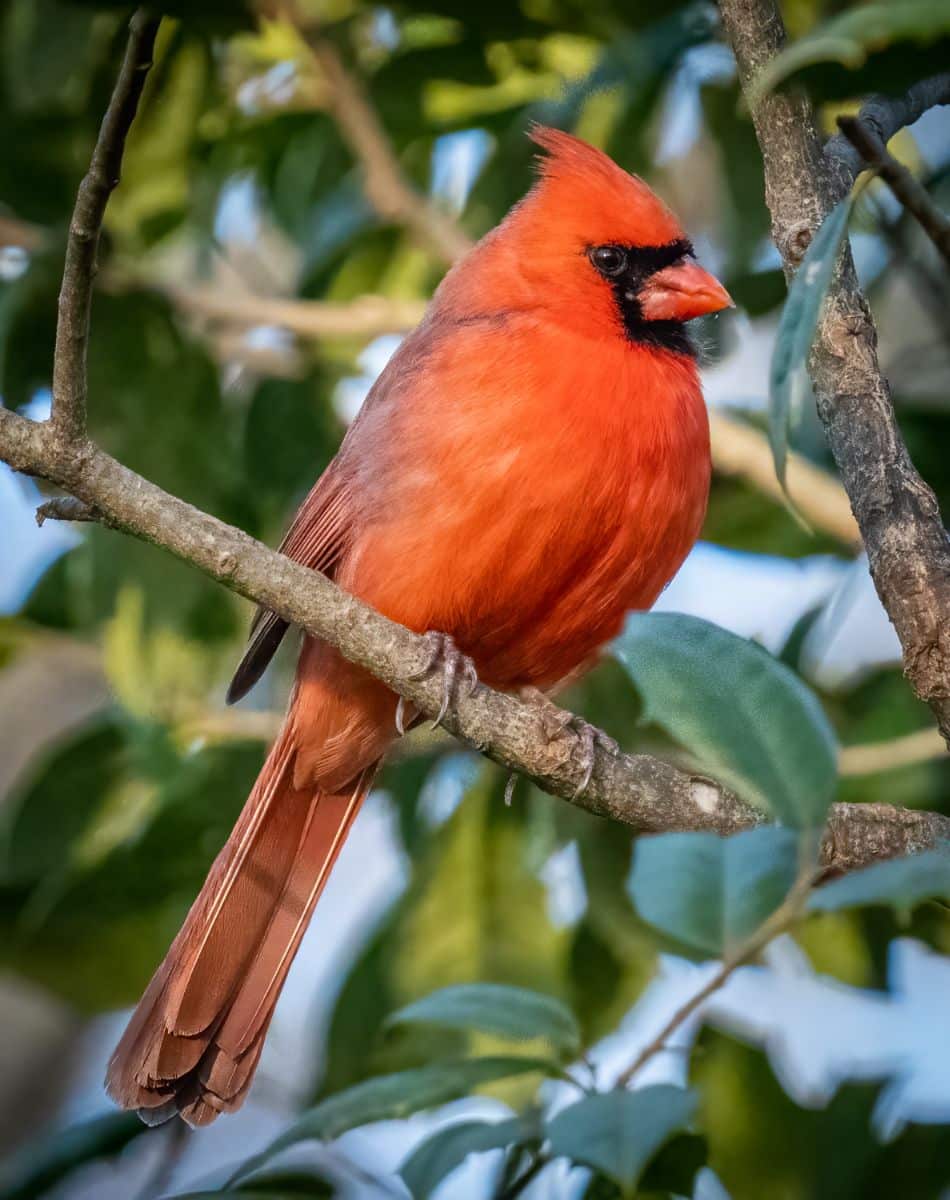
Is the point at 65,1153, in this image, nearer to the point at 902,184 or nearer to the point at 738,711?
the point at 738,711

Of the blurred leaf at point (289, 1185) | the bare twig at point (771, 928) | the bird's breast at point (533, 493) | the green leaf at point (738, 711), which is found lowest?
the blurred leaf at point (289, 1185)

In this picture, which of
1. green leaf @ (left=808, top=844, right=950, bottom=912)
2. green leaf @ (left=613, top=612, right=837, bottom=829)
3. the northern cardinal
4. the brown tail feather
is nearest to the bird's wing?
the northern cardinal

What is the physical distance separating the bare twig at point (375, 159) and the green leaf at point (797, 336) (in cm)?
185

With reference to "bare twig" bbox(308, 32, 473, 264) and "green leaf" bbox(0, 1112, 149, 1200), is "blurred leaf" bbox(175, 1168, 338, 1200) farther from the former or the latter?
"bare twig" bbox(308, 32, 473, 264)

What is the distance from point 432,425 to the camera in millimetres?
2436

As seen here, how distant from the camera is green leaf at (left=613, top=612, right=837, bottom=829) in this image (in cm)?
124

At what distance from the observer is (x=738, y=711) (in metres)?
1.35

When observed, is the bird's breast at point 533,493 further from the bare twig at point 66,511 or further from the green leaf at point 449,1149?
the green leaf at point 449,1149

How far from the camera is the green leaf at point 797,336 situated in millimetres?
1147

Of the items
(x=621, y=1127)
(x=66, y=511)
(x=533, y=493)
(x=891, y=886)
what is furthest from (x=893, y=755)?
(x=891, y=886)

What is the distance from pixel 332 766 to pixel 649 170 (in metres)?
1.23

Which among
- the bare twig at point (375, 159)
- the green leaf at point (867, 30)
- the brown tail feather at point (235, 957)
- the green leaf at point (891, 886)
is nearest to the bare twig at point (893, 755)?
the brown tail feather at point (235, 957)

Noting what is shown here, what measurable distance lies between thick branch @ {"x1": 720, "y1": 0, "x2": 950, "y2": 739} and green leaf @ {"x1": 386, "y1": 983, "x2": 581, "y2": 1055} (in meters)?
0.48

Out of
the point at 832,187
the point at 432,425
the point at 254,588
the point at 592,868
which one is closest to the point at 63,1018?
the point at 592,868
